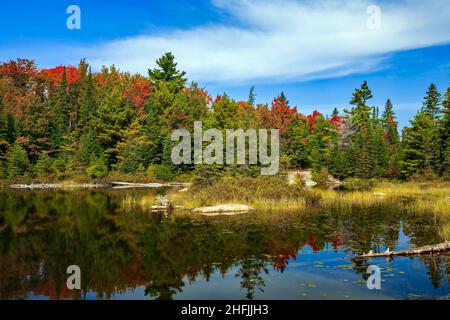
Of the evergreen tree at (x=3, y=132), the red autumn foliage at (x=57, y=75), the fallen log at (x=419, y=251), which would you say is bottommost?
the fallen log at (x=419, y=251)

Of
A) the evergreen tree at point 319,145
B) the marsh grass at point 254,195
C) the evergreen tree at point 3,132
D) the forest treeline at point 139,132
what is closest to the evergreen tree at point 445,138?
the forest treeline at point 139,132

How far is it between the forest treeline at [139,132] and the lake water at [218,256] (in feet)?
60.0

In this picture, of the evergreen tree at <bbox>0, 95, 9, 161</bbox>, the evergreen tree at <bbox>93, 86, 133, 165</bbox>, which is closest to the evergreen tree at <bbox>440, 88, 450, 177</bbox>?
the evergreen tree at <bbox>93, 86, 133, 165</bbox>

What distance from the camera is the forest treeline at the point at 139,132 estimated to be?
45.6 m

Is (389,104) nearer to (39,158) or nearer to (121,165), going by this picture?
(121,165)

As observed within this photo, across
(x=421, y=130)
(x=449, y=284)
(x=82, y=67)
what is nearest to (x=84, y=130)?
(x=82, y=67)

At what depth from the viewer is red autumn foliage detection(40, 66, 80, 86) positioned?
202ft

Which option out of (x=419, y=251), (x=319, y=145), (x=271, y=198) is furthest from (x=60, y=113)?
(x=419, y=251)

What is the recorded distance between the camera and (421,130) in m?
44.2

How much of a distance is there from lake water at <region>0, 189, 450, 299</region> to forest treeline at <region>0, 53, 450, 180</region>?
18282 mm

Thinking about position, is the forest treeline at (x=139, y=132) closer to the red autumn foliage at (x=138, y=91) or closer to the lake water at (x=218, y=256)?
the red autumn foliage at (x=138, y=91)

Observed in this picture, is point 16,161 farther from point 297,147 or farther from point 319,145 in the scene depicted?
point 319,145
